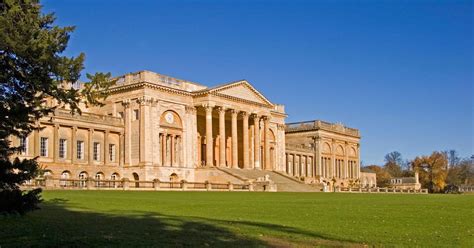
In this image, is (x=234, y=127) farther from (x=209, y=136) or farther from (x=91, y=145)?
(x=91, y=145)

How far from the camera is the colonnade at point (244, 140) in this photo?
254 feet

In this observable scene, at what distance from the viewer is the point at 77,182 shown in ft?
184

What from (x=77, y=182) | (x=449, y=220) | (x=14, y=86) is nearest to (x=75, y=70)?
(x=14, y=86)

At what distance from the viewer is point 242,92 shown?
82.5 metres

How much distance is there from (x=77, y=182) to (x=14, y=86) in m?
40.4

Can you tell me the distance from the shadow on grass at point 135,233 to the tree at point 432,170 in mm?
130717

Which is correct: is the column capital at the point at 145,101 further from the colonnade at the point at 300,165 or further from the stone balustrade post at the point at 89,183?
the colonnade at the point at 300,165

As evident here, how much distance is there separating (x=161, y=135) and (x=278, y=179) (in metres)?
17.0

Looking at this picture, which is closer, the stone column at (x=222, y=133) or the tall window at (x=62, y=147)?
the tall window at (x=62, y=147)

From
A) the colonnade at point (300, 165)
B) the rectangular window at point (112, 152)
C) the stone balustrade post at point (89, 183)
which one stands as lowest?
the stone balustrade post at point (89, 183)

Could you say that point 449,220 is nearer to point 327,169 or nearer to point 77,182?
point 77,182

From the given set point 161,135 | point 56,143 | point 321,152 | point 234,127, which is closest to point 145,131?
point 161,135

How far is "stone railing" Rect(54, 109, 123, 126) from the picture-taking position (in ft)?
218

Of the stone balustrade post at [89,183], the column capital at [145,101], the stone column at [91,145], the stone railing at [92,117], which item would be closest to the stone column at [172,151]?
the column capital at [145,101]
